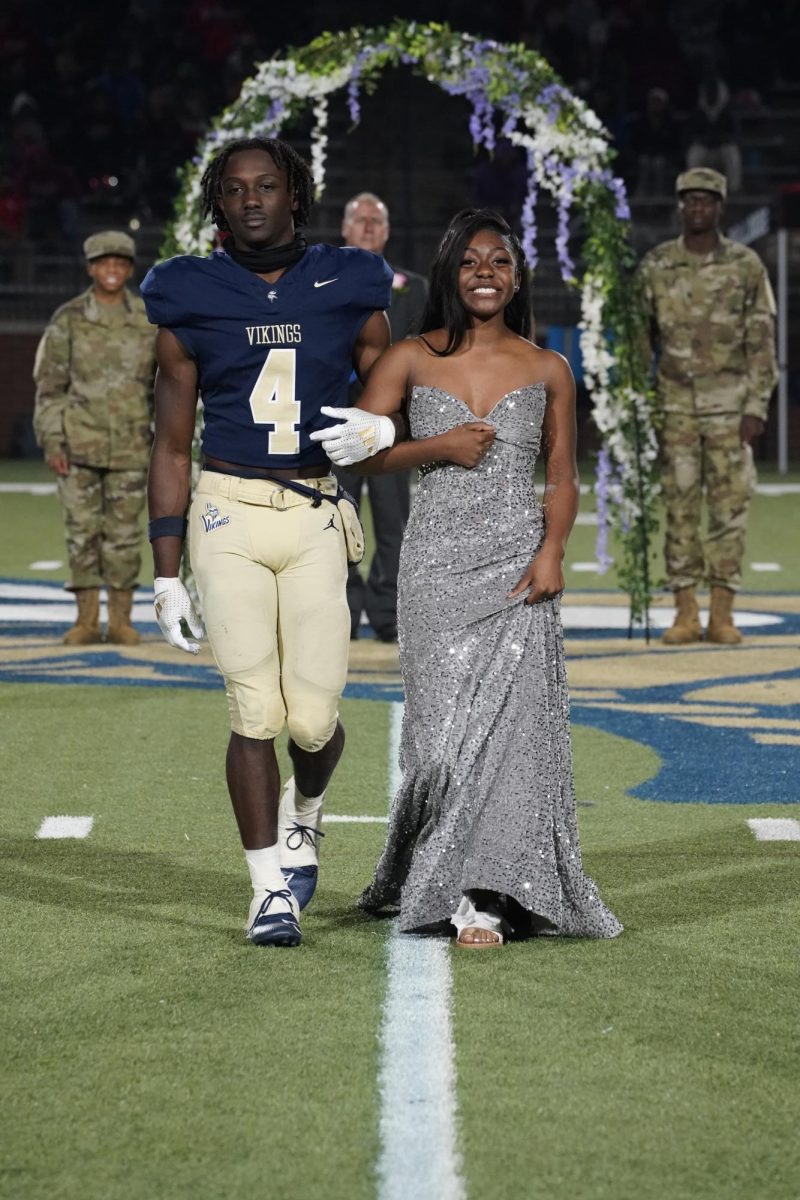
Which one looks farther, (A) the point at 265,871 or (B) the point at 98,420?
(B) the point at 98,420

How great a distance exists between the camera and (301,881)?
5227 millimetres

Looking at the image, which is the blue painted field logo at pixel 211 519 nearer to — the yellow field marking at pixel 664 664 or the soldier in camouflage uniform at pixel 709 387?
the yellow field marking at pixel 664 664

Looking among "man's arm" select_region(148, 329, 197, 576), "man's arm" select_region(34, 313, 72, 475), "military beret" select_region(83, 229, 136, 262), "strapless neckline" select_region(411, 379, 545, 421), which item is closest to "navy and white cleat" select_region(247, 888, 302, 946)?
"man's arm" select_region(148, 329, 197, 576)

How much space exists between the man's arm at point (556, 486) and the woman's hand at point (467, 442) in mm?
162

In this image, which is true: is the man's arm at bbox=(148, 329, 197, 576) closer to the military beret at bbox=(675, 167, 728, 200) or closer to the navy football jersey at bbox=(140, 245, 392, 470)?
the navy football jersey at bbox=(140, 245, 392, 470)

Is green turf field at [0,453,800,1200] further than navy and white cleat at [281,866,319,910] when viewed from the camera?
No

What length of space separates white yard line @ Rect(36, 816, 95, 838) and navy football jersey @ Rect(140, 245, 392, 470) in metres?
1.65

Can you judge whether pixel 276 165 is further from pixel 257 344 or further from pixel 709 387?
pixel 709 387

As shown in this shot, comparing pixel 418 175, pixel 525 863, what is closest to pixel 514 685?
pixel 525 863

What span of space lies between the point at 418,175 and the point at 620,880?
23972 mm

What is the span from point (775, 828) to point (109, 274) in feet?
18.4

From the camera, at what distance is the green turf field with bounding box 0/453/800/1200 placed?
3.43 meters

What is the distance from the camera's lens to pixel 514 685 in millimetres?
4996

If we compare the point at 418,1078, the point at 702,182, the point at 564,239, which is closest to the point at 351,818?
the point at 418,1078
